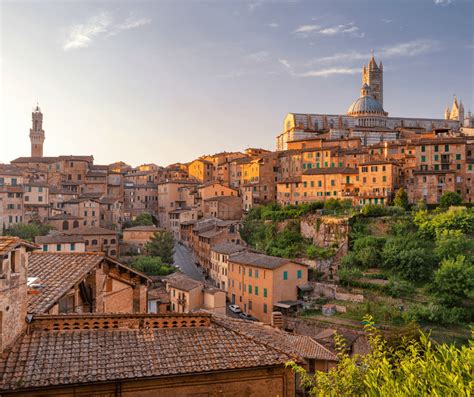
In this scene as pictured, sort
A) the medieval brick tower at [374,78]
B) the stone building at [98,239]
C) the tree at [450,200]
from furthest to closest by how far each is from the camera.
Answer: the medieval brick tower at [374,78]
the tree at [450,200]
the stone building at [98,239]

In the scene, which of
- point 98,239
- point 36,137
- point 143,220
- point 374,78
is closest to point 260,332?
point 98,239

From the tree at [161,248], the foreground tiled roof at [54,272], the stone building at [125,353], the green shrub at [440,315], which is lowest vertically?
the green shrub at [440,315]

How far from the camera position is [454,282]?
37.2 metres

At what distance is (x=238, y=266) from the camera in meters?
46.0

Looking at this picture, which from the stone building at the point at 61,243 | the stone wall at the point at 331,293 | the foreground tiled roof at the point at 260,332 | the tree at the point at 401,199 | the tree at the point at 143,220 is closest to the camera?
the foreground tiled roof at the point at 260,332

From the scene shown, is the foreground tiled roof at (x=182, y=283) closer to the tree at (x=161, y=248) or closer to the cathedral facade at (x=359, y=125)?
the tree at (x=161, y=248)

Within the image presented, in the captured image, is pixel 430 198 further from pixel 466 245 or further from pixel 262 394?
pixel 262 394

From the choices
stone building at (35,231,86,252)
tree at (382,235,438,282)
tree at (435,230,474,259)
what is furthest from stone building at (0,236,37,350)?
tree at (435,230,474,259)

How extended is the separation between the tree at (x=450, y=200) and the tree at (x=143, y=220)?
44758 mm

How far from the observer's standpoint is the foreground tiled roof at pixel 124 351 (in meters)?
8.20

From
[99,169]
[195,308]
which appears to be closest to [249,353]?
[195,308]

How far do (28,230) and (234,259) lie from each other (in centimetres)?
2660

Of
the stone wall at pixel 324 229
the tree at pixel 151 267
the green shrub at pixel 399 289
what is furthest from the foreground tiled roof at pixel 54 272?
the stone wall at pixel 324 229

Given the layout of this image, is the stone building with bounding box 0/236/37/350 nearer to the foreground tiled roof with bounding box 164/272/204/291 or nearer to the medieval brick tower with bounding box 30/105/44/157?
the foreground tiled roof with bounding box 164/272/204/291
